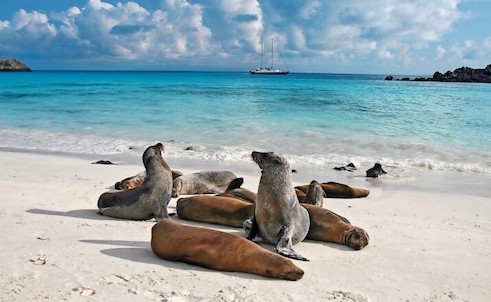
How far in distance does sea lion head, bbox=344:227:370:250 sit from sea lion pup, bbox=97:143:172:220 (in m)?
2.20

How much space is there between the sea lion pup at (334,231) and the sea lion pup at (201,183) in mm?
2714

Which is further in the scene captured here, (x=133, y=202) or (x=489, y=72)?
(x=489, y=72)

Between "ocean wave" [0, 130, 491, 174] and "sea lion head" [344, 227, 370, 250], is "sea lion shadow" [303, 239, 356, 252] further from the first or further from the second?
"ocean wave" [0, 130, 491, 174]

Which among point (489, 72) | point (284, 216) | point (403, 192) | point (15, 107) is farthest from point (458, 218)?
point (489, 72)

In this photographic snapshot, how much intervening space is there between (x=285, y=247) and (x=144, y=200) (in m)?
2.02

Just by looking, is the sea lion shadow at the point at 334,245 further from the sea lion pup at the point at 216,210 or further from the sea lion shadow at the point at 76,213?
the sea lion shadow at the point at 76,213

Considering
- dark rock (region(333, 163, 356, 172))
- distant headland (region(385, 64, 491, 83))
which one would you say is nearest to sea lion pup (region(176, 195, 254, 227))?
dark rock (region(333, 163, 356, 172))

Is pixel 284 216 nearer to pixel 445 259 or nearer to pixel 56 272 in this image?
pixel 445 259

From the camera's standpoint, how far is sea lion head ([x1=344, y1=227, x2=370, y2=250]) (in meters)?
5.09

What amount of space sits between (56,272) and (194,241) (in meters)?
1.08

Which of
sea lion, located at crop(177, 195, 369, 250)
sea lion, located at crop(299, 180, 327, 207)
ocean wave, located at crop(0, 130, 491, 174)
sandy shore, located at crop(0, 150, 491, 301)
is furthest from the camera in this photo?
ocean wave, located at crop(0, 130, 491, 174)

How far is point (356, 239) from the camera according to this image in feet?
16.7

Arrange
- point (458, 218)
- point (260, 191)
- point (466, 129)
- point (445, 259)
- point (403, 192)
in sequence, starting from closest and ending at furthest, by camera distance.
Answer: point (445, 259) → point (260, 191) → point (458, 218) → point (403, 192) → point (466, 129)

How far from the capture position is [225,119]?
1992 cm
